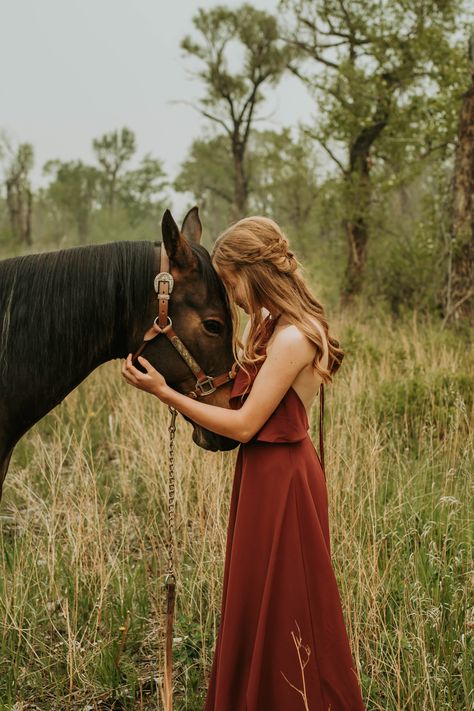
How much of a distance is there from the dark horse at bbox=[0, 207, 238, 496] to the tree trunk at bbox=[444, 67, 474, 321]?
19.9 feet

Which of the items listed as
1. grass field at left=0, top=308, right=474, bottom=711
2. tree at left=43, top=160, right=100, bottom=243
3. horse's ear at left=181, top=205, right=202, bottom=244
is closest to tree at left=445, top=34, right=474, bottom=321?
grass field at left=0, top=308, right=474, bottom=711

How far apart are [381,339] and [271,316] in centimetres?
550

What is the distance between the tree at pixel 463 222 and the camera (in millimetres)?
7738

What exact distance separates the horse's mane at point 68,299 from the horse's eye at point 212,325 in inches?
4.5

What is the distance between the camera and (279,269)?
2.15 meters

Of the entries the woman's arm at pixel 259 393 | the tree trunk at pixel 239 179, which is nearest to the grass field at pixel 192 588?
the woman's arm at pixel 259 393

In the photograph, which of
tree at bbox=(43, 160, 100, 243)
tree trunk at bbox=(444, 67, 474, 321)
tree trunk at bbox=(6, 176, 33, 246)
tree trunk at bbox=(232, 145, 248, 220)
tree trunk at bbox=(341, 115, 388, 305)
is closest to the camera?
tree trunk at bbox=(444, 67, 474, 321)

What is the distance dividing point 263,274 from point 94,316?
1.99ft

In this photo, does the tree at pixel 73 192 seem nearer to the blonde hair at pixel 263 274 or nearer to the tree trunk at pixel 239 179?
the tree trunk at pixel 239 179

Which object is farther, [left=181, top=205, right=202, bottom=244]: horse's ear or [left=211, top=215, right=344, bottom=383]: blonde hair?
[left=181, top=205, right=202, bottom=244]: horse's ear

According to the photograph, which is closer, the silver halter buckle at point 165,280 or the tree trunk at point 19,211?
the silver halter buckle at point 165,280

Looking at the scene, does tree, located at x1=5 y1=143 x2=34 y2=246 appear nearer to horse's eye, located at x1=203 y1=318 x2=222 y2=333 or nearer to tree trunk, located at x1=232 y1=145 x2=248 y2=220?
tree trunk, located at x1=232 y1=145 x2=248 y2=220

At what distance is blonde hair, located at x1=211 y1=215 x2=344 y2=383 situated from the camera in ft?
6.95

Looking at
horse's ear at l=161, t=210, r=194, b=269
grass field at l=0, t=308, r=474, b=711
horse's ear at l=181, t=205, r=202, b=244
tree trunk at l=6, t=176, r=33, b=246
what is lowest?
grass field at l=0, t=308, r=474, b=711
